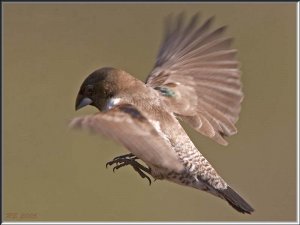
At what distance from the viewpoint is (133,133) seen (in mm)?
3447

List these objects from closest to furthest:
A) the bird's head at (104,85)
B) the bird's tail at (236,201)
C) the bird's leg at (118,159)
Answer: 1. the bird's tail at (236,201)
2. the bird's leg at (118,159)
3. the bird's head at (104,85)

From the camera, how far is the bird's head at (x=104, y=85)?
419cm

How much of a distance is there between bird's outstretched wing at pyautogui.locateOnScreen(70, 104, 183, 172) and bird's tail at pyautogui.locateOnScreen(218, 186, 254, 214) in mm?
484

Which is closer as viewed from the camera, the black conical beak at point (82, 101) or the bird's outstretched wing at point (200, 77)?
the black conical beak at point (82, 101)

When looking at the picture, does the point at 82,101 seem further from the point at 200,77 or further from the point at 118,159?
the point at 200,77

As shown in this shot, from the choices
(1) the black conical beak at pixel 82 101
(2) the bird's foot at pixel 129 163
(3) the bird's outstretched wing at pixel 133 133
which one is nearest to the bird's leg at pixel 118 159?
(2) the bird's foot at pixel 129 163

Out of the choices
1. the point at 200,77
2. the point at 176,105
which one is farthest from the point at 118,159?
the point at 200,77

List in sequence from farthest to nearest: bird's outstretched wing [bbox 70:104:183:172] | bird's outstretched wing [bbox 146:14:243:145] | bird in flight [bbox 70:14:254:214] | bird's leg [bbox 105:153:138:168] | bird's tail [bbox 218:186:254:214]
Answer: bird's outstretched wing [bbox 146:14:243:145]
bird's leg [bbox 105:153:138:168]
bird's tail [bbox 218:186:254:214]
bird in flight [bbox 70:14:254:214]
bird's outstretched wing [bbox 70:104:183:172]

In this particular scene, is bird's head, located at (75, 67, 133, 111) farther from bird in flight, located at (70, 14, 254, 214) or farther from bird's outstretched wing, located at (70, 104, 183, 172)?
bird's outstretched wing, located at (70, 104, 183, 172)

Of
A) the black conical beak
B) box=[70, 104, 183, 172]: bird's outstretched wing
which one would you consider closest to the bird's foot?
box=[70, 104, 183, 172]: bird's outstretched wing

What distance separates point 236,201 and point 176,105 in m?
0.85

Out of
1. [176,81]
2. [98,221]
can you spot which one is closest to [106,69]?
[176,81]

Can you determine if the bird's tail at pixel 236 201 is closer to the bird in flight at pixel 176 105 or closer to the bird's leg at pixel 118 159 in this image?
the bird in flight at pixel 176 105

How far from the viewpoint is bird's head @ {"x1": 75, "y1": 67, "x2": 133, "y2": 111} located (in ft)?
13.8
